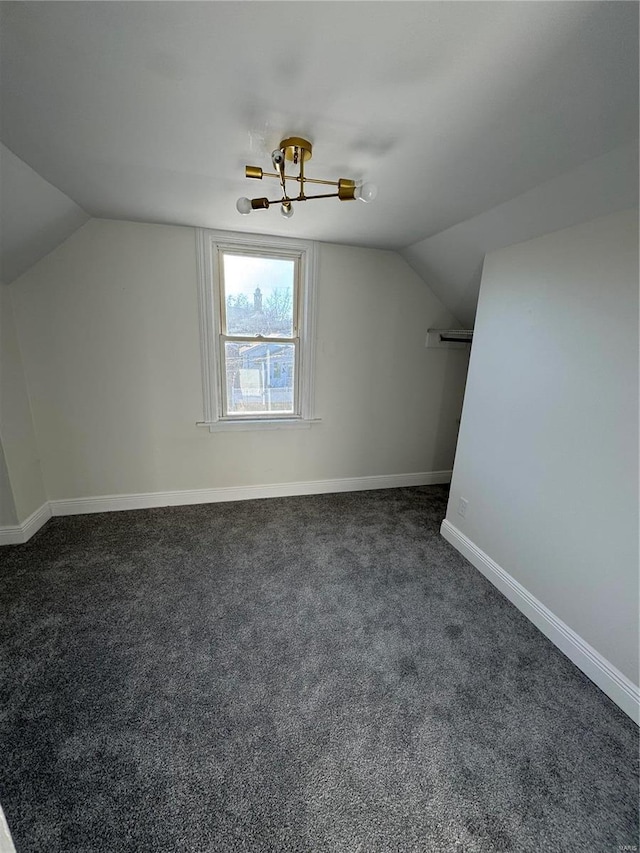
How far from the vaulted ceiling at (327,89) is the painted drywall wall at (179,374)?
0.80 m

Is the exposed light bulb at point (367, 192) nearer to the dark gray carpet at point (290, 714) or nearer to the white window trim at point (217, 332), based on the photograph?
the white window trim at point (217, 332)

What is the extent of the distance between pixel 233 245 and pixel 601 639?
3.36m

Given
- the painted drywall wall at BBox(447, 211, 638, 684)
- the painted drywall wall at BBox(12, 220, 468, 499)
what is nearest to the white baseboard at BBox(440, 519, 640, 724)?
the painted drywall wall at BBox(447, 211, 638, 684)

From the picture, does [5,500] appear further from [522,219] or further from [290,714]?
[522,219]

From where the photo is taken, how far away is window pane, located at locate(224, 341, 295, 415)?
9.55ft

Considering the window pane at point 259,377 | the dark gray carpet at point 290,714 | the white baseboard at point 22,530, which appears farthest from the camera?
the window pane at point 259,377

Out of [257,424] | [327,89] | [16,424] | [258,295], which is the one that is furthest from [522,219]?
[16,424]

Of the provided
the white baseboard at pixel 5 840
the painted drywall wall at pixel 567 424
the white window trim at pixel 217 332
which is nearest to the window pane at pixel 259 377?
the white window trim at pixel 217 332

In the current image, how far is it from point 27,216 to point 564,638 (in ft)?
12.1

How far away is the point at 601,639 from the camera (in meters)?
1.58

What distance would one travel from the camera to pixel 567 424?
1.74 m

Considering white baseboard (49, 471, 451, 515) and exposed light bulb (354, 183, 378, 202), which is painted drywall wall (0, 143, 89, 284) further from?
white baseboard (49, 471, 451, 515)

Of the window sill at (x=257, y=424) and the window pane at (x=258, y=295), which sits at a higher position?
the window pane at (x=258, y=295)

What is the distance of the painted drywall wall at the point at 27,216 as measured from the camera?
5.17 ft
